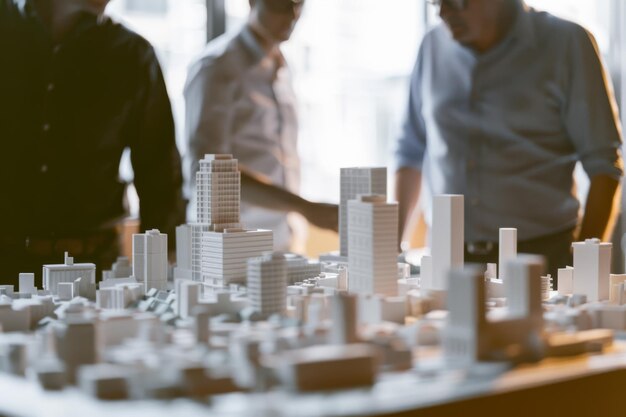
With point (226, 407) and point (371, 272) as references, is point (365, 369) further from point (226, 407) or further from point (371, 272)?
point (371, 272)

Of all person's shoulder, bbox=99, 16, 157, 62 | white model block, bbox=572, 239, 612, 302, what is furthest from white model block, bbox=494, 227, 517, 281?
person's shoulder, bbox=99, 16, 157, 62

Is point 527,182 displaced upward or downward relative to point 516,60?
downward

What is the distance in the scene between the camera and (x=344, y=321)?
6.60 ft

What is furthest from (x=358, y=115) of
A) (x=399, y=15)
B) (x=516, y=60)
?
(x=516, y=60)

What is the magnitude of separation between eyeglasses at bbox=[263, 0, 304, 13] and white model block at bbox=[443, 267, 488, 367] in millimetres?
2621

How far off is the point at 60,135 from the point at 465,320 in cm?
249

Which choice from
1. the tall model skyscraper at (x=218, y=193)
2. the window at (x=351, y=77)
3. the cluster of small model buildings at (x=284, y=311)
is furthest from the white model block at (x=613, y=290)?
the window at (x=351, y=77)

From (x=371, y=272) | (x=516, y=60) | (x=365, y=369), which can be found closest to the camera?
(x=365, y=369)

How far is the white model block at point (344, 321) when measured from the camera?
2.00 m

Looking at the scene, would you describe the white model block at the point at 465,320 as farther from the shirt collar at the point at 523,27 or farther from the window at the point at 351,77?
the window at the point at 351,77

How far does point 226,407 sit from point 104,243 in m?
2.45

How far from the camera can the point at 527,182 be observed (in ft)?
13.5

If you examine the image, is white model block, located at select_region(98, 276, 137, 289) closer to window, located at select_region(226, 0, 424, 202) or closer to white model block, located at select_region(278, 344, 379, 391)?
white model block, located at select_region(278, 344, 379, 391)

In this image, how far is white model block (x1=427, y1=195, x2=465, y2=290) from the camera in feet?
9.41
